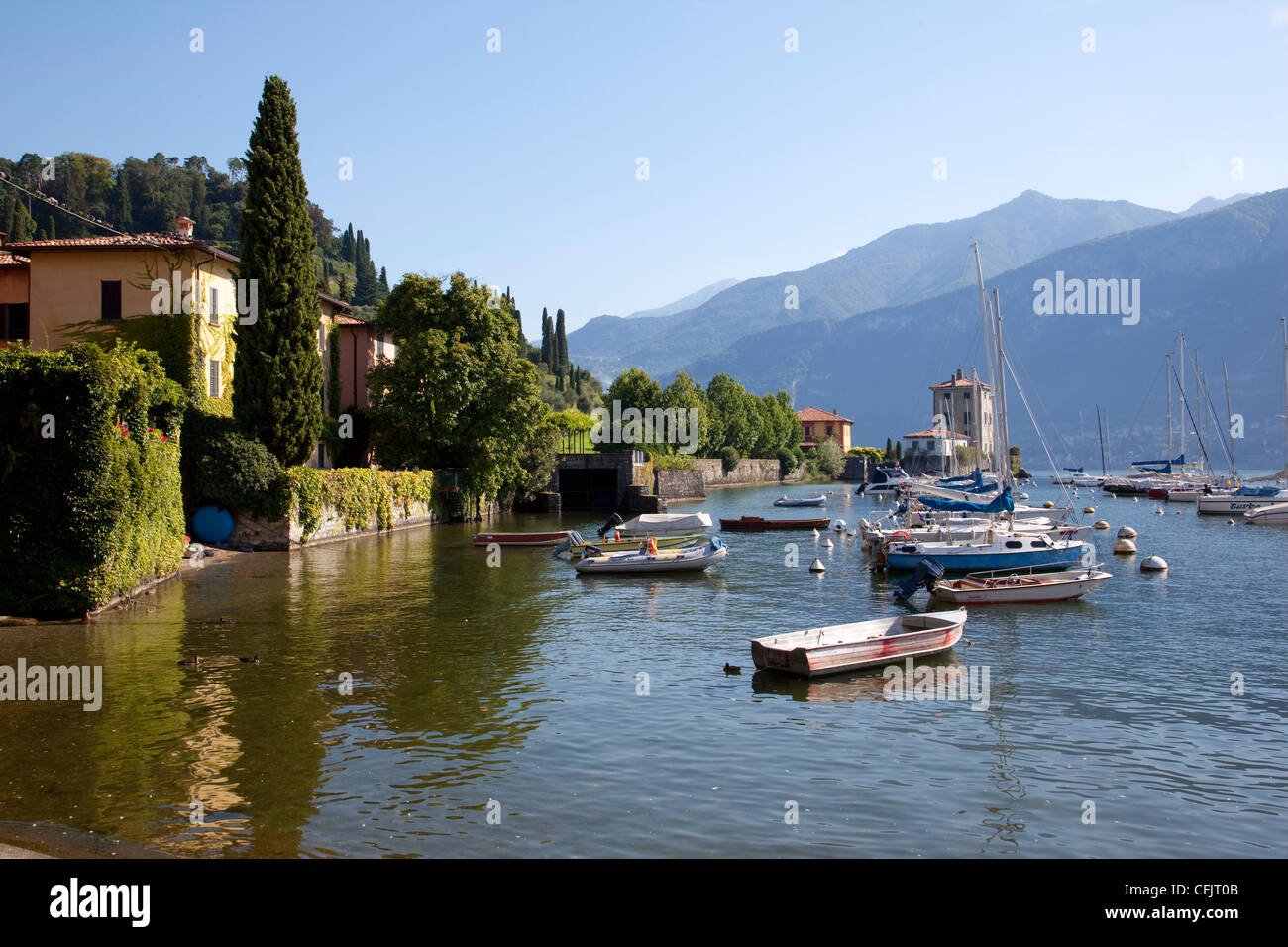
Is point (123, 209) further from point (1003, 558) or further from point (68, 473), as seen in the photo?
point (1003, 558)

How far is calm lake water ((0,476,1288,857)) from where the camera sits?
41.4ft

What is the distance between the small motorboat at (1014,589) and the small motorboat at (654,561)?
11.3 metres

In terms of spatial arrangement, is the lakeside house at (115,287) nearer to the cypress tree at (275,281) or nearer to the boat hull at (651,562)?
the cypress tree at (275,281)

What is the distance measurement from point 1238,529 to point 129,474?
65.4 metres

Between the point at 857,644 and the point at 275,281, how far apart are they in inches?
1296

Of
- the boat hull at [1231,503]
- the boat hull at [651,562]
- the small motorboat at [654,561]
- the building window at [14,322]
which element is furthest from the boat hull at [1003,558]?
the boat hull at [1231,503]

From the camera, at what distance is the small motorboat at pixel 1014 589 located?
1251 inches

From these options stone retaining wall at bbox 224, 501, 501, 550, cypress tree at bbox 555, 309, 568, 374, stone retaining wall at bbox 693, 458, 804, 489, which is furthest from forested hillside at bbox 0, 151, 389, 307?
stone retaining wall at bbox 224, 501, 501, 550

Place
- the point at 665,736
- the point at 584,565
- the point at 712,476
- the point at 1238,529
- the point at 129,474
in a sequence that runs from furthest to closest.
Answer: the point at 712,476
the point at 1238,529
the point at 584,565
the point at 129,474
the point at 665,736

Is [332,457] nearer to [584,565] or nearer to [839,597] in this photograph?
[584,565]
